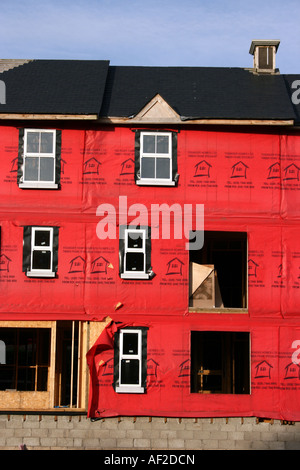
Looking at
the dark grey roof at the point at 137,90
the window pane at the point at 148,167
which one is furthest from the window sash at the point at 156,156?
the dark grey roof at the point at 137,90

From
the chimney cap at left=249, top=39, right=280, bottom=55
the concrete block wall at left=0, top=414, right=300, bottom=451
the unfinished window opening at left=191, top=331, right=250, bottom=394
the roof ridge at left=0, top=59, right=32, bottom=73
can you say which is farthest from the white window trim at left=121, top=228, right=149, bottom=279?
the chimney cap at left=249, top=39, right=280, bottom=55

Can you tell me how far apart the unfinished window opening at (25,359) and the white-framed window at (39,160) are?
6.18 meters

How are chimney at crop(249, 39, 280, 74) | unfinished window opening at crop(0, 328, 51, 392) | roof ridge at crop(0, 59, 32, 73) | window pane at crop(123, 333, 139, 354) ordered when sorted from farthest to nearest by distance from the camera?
chimney at crop(249, 39, 280, 74)
roof ridge at crop(0, 59, 32, 73)
unfinished window opening at crop(0, 328, 51, 392)
window pane at crop(123, 333, 139, 354)

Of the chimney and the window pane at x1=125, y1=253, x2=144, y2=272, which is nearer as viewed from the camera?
the window pane at x1=125, y1=253, x2=144, y2=272

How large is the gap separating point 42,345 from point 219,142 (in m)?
10.3

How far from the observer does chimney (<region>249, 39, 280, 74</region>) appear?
25.4m

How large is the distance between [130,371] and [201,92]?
10.4m

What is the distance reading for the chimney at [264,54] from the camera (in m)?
25.4

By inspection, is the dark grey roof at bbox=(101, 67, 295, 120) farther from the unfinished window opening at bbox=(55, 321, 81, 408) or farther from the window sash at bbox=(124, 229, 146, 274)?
the unfinished window opening at bbox=(55, 321, 81, 408)

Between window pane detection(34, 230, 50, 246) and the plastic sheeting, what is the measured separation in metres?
0.28

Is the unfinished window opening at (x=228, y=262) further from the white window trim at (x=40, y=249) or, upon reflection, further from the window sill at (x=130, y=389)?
the white window trim at (x=40, y=249)

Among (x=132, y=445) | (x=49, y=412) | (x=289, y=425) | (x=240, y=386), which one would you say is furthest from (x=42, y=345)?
(x=289, y=425)

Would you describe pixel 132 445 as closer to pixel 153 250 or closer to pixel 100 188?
pixel 153 250

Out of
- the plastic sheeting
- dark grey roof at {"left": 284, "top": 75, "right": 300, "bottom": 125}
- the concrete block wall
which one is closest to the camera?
the concrete block wall
